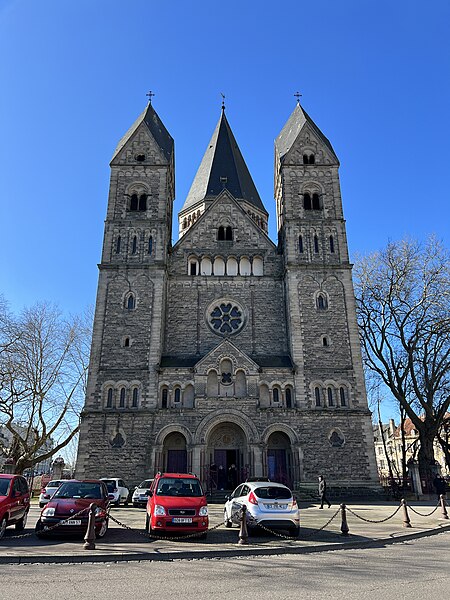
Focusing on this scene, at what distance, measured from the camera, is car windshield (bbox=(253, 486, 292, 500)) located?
12.0 meters

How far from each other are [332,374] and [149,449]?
11.4 metres

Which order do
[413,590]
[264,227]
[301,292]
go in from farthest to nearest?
[264,227] → [301,292] → [413,590]

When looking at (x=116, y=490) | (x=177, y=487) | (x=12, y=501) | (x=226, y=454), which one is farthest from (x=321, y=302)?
(x=12, y=501)

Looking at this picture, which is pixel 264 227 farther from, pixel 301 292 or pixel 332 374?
pixel 332 374

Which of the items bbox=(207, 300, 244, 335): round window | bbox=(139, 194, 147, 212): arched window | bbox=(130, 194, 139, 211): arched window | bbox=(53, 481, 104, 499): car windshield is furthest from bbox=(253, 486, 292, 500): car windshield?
bbox=(130, 194, 139, 211): arched window

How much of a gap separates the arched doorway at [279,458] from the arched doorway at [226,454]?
164 cm

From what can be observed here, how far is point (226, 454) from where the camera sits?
2628 centimetres

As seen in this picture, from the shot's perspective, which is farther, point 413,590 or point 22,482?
point 22,482

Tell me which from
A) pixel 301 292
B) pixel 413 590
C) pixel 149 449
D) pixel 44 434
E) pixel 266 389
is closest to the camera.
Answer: pixel 413 590

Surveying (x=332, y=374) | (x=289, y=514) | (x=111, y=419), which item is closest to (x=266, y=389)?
(x=332, y=374)

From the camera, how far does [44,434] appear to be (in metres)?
31.1

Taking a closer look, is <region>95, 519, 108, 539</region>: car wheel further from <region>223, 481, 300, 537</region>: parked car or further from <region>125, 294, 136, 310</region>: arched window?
<region>125, 294, 136, 310</region>: arched window

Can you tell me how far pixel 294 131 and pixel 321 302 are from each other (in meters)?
15.6

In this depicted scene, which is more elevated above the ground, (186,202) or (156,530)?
(186,202)
